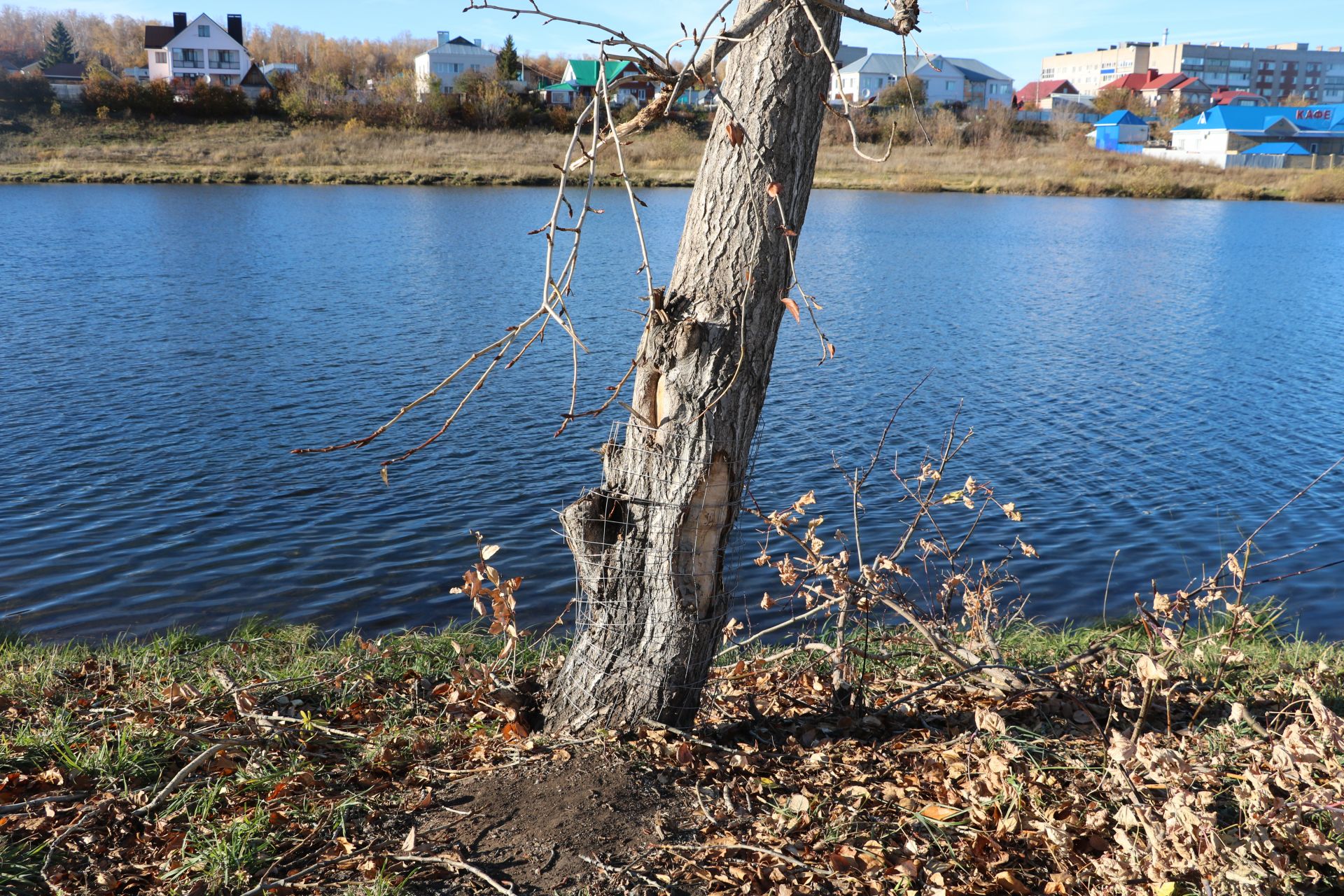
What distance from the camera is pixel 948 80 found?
94875 mm

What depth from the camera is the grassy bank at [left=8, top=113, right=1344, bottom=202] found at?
48.3 metres

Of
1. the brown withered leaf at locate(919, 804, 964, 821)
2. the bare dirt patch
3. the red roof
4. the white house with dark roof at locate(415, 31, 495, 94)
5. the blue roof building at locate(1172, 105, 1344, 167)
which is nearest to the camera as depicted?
the bare dirt patch

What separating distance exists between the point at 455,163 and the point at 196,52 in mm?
37872

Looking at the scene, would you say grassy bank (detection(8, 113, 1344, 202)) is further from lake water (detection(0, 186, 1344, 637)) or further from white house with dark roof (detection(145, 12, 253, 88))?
lake water (detection(0, 186, 1344, 637))

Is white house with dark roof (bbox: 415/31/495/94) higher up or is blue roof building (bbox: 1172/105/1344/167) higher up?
white house with dark roof (bbox: 415/31/495/94)

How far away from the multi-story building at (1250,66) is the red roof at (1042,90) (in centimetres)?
2550

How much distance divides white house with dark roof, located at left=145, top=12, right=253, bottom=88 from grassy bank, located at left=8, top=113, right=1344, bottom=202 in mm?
19198

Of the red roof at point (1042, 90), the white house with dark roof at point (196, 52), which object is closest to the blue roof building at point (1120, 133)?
the red roof at point (1042, 90)

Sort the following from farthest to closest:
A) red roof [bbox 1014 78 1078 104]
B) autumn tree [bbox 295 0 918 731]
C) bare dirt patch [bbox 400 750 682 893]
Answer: red roof [bbox 1014 78 1078 104], autumn tree [bbox 295 0 918 731], bare dirt patch [bbox 400 750 682 893]

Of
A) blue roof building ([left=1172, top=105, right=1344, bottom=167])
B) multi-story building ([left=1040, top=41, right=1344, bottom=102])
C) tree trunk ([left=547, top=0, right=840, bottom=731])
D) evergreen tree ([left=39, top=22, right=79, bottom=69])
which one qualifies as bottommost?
tree trunk ([left=547, top=0, right=840, bottom=731])

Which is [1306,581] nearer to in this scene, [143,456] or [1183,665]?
[1183,665]

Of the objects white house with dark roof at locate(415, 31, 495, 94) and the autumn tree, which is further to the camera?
white house with dark roof at locate(415, 31, 495, 94)

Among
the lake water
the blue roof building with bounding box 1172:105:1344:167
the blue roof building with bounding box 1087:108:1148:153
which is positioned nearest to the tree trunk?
the lake water

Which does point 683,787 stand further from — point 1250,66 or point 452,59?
point 1250,66
